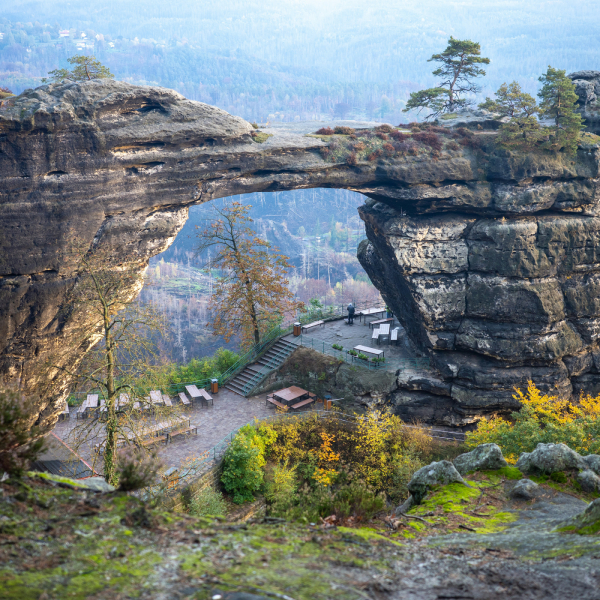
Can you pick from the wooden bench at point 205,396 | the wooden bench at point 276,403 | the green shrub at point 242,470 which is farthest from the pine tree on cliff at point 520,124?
the wooden bench at point 205,396

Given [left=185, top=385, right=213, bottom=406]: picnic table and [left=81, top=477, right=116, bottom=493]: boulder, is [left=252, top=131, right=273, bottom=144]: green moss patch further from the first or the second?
[left=81, top=477, right=116, bottom=493]: boulder

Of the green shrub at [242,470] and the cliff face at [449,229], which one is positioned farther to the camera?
the cliff face at [449,229]

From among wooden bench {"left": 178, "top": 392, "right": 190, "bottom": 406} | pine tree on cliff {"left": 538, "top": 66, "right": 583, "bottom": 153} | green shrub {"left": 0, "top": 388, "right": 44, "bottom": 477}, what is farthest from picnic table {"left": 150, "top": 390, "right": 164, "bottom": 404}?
pine tree on cliff {"left": 538, "top": 66, "right": 583, "bottom": 153}

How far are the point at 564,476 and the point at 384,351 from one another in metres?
19.7

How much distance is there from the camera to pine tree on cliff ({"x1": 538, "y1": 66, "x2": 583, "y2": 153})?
2944cm

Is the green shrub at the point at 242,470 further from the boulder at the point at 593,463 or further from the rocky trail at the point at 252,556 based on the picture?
the boulder at the point at 593,463

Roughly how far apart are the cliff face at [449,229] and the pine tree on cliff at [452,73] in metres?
6.98

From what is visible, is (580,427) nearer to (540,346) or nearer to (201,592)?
(540,346)

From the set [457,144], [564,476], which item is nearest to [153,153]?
[457,144]

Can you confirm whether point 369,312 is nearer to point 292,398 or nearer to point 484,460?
point 292,398

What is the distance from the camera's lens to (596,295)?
101ft

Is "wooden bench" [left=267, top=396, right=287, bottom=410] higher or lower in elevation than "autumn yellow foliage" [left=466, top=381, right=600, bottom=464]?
lower

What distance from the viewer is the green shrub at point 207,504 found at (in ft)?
70.6

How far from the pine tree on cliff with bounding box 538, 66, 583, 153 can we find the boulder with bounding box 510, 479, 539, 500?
22.8 meters
